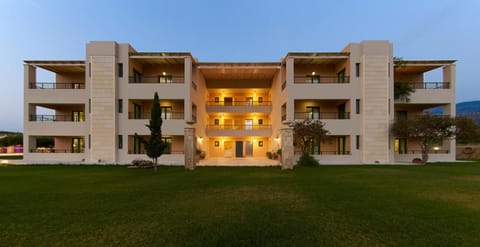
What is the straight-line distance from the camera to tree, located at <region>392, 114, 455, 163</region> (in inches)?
706

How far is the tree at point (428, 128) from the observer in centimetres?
1792

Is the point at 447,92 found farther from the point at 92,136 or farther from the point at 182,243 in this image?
the point at 92,136

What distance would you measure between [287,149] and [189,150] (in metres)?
7.14

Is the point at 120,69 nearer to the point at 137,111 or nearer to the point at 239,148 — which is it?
the point at 137,111

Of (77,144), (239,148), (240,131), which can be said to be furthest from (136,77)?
(239,148)

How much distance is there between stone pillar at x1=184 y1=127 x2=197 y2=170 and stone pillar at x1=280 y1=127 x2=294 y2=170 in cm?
650

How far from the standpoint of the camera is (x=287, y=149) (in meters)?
15.9

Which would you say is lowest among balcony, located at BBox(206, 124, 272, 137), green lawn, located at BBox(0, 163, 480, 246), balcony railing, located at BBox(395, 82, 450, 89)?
green lawn, located at BBox(0, 163, 480, 246)

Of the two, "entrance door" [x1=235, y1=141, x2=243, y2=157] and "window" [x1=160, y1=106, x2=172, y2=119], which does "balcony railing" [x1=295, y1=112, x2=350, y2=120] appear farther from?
"window" [x1=160, y1=106, x2=172, y2=119]

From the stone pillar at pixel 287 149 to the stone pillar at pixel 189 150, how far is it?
6.50 m

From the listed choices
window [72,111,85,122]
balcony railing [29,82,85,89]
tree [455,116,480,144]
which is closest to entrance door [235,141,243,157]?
window [72,111,85,122]

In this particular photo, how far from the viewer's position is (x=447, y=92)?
20.2 meters

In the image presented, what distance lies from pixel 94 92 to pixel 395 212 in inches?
879

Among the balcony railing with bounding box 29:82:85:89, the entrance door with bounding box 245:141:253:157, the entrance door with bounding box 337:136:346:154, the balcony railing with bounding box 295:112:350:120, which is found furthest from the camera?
the entrance door with bounding box 245:141:253:157
